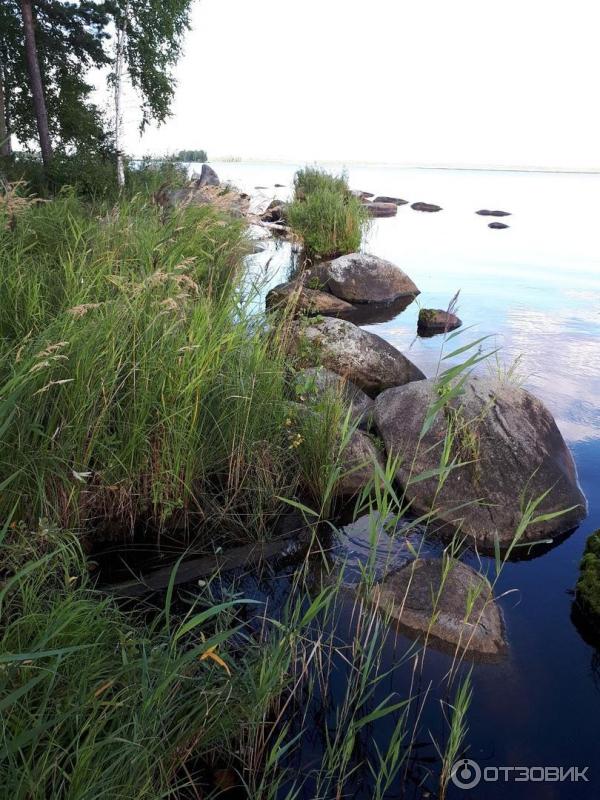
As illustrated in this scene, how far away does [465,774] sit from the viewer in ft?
8.41

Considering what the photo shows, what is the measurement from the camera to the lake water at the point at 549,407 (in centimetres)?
277

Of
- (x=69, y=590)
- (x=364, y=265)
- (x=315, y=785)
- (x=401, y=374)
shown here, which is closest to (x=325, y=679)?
(x=315, y=785)

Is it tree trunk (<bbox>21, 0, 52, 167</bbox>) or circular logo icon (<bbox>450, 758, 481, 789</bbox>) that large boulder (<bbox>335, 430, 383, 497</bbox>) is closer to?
circular logo icon (<bbox>450, 758, 481, 789</bbox>)

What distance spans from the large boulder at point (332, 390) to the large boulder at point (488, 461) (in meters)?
0.28

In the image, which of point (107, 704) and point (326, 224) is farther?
point (326, 224)

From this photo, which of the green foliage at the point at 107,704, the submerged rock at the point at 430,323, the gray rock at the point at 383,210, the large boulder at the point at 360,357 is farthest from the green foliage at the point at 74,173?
the green foliage at the point at 107,704

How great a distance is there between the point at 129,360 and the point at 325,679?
191 cm

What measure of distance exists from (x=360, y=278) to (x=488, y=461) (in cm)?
771

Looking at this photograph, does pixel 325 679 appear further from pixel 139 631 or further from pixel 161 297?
pixel 161 297

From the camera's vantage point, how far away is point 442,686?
298 centimetres

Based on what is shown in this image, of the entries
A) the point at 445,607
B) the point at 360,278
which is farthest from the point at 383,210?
the point at 445,607

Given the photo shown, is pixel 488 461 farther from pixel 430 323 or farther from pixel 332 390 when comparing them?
pixel 430 323

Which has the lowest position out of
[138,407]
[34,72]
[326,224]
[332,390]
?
[326,224]

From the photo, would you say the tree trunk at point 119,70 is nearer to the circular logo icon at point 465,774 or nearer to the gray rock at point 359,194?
the gray rock at point 359,194
